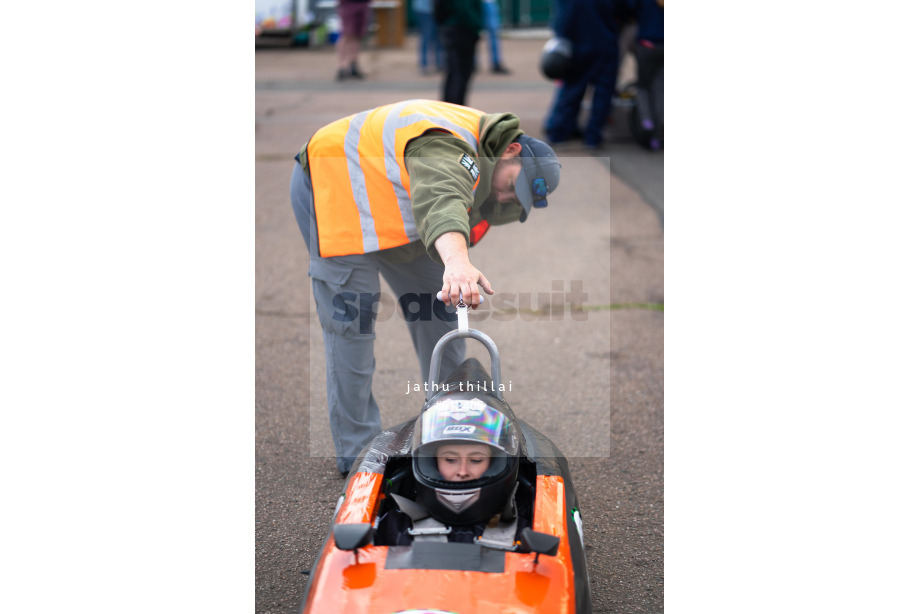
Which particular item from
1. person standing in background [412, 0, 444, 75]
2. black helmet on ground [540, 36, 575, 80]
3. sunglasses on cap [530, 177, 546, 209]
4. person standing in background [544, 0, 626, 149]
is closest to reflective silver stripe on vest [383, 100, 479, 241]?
sunglasses on cap [530, 177, 546, 209]

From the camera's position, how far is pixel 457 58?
7754 mm

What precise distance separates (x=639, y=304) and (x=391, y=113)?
288cm

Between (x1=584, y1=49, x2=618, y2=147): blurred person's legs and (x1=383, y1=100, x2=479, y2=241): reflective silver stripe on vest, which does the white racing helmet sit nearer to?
(x1=383, y1=100, x2=479, y2=241): reflective silver stripe on vest

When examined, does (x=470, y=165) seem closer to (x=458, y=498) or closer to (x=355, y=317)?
(x=355, y=317)

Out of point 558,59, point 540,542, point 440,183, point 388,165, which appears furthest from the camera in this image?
point 558,59

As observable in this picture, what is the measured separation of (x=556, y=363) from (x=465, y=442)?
216 centimetres

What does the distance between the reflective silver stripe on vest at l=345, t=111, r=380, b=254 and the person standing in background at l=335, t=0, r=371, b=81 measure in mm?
7946

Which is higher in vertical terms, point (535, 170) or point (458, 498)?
point (535, 170)

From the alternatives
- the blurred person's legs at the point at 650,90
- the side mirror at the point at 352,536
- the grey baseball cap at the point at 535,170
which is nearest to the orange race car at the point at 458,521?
the side mirror at the point at 352,536

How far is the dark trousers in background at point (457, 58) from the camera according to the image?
7.66 metres

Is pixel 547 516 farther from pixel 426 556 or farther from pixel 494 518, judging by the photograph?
pixel 426 556

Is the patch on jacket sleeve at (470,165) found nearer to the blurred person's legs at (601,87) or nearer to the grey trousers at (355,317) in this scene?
the grey trousers at (355,317)

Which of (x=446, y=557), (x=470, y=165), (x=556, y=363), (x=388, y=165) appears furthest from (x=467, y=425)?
(x=556, y=363)

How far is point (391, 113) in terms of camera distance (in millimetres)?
2912
